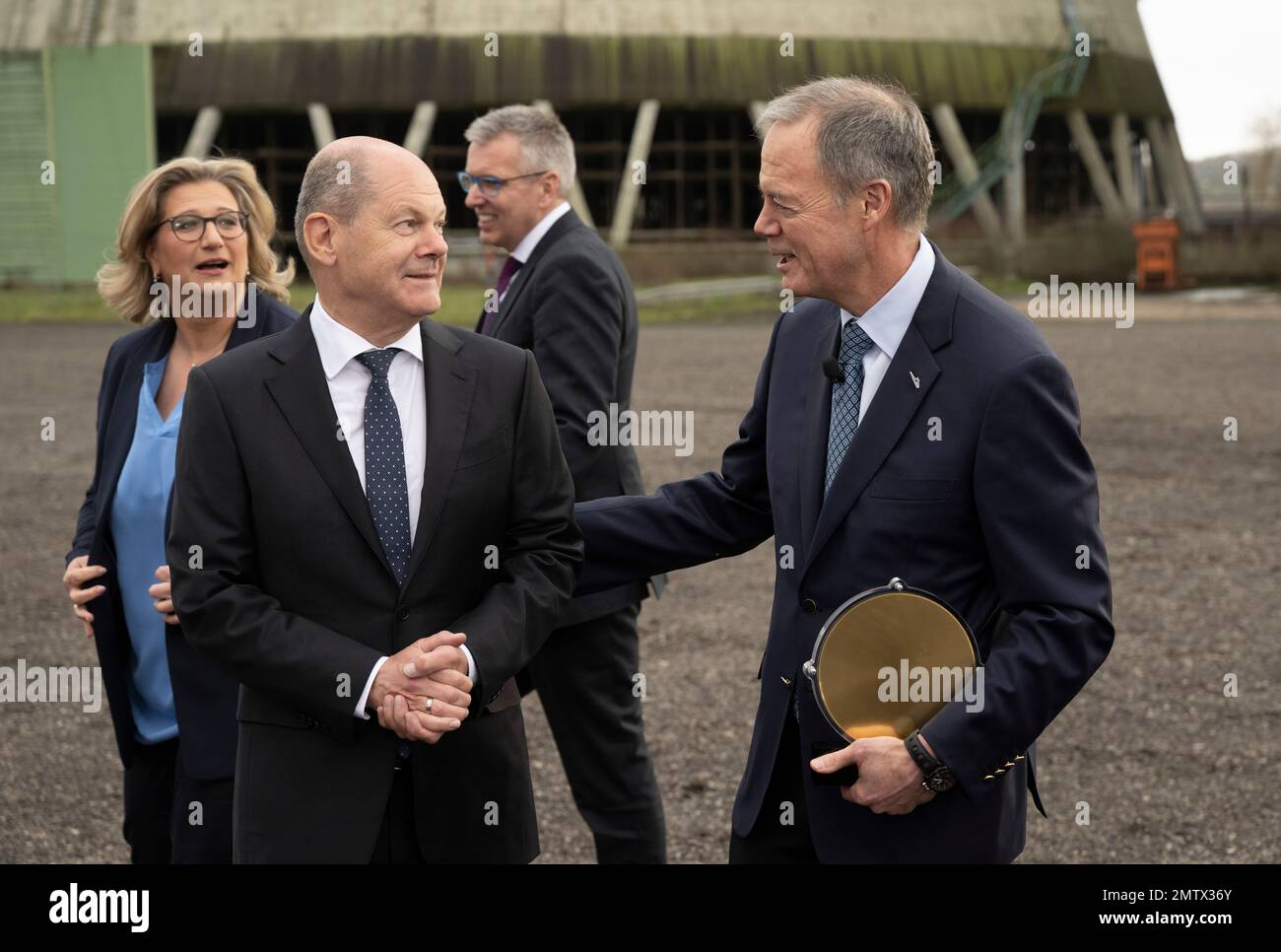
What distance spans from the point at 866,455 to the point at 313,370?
1204 mm

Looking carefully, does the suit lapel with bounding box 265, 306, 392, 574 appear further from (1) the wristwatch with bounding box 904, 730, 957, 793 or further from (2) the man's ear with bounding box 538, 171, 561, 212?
(2) the man's ear with bounding box 538, 171, 561, 212

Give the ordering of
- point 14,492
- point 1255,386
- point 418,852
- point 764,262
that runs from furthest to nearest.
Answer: point 764,262, point 1255,386, point 14,492, point 418,852

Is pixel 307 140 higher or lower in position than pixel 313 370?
higher

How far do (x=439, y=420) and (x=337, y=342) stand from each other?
11.5 inches

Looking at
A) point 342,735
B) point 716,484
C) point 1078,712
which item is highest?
point 716,484

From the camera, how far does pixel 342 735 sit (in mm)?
3053

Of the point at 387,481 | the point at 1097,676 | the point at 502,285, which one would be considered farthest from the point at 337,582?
the point at 1097,676

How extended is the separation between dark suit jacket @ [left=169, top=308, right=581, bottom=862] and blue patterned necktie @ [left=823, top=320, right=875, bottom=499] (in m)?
0.63

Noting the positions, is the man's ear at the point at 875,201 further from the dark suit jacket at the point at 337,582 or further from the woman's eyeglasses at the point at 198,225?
the woman's eyeglasses at the point at 198,225

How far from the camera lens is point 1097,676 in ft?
24.8

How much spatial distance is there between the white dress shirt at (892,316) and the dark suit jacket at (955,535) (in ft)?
0.13

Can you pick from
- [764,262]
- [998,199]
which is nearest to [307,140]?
[764,262]

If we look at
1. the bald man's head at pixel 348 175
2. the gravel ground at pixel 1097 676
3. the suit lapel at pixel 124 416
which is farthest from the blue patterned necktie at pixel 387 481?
the gravel ground at pixel 1097 676

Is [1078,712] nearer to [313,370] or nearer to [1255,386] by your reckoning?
[313,370]
